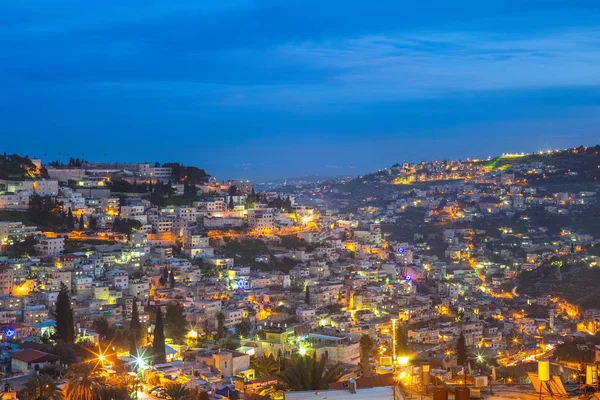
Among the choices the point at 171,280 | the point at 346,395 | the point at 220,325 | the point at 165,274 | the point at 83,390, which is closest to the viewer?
the point at 346,395

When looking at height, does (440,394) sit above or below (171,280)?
above

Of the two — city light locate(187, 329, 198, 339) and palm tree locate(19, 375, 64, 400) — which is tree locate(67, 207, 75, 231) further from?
palm tree locate(19, 375, 64, 400)

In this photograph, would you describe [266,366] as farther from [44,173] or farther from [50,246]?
[44,173]

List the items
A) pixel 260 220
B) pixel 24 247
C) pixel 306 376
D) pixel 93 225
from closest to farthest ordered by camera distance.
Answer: pixel 306 376 → pixel 24 247 → pixel 93 225 → pixel 260 220

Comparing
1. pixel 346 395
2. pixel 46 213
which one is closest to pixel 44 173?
pixel 46 213

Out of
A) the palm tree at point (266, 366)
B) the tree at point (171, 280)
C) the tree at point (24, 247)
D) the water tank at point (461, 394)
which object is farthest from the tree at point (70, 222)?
the water tank at point (461, 394)

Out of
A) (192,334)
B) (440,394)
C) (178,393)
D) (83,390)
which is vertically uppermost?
(440,394)
